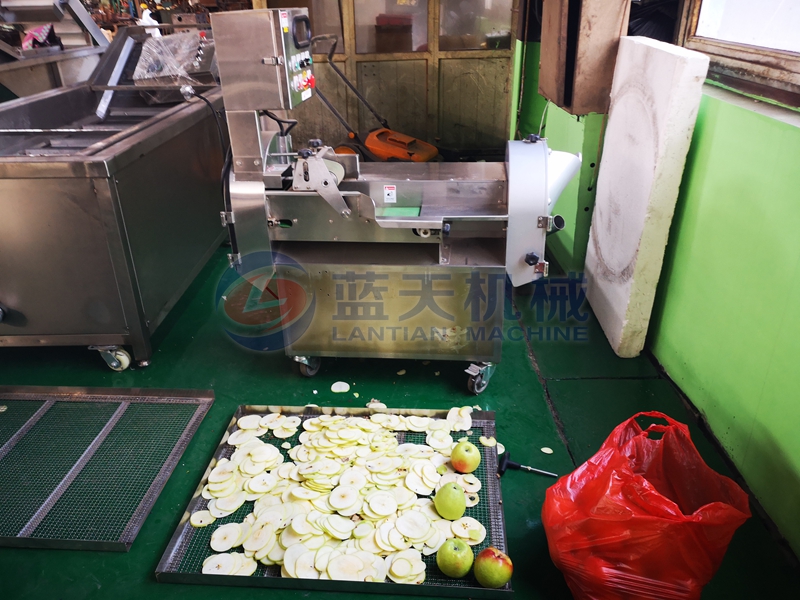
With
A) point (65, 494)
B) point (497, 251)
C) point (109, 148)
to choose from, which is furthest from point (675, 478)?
point (109, 148)

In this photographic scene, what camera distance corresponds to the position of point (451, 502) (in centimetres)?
168

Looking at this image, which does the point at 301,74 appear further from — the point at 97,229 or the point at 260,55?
the point at 97,229

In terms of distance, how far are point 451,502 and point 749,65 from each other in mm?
1775

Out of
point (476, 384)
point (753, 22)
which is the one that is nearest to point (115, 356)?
point (476, 384)

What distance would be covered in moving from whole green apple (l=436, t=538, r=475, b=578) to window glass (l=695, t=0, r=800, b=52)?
A: 1808mm

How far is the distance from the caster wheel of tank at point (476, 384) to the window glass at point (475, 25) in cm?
333

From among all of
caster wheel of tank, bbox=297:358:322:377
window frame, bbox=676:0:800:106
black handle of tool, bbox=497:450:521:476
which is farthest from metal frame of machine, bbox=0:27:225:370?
window frame, bbox=676:0:800:106

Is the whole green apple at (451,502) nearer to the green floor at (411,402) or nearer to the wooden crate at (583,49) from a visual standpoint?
the green floor at (411,402)

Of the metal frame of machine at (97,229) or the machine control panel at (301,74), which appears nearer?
the machine control panel at (301,74)

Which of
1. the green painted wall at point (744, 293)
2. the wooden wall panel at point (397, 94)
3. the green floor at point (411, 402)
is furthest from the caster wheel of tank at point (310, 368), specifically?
the wooden wall panel at point (397, 94)

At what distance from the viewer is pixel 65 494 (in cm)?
186

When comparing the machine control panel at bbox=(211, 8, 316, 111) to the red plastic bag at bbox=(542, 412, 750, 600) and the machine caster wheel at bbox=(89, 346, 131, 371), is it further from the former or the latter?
the red plastic bag at bbox=(542, 412, 750, 600)

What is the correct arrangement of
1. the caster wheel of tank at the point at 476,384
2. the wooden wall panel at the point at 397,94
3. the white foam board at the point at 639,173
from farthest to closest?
the wooden wall panel at the point at 397,94, the caster wheel of tank at the point at 476,384, the white foam board at the point at 639,173

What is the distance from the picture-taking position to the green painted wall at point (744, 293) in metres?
1.58
